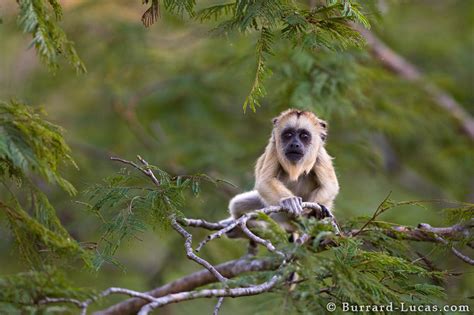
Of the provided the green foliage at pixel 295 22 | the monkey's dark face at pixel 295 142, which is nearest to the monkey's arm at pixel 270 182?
the monkey's dark face at pixel 295 142

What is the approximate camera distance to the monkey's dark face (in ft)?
25.1

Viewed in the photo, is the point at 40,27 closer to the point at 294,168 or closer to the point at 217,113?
the point at 294,168

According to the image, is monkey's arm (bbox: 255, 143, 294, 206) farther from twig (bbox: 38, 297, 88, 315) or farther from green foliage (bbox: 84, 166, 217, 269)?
twig (bbox: 38, 297, 88, 315)

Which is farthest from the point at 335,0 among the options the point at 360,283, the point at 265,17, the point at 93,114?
the point at 93,114

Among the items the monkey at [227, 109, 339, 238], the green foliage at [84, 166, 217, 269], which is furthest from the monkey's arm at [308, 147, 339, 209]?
the green foliage at [84, 166, 217, 269]

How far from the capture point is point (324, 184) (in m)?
7.67

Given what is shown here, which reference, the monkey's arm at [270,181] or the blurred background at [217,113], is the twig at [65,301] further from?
the blurred background at [217,113]

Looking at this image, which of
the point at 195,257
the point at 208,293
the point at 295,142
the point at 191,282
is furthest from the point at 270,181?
the point at 208,293

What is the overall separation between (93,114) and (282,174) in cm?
815

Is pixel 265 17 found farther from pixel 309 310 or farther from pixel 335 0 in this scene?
pixel 309 310

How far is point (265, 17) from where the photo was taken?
15.9ft

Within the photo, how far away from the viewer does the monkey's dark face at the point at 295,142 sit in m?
7.66

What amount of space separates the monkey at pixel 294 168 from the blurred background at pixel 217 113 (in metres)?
0.83

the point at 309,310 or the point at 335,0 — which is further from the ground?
the point at 335,0
